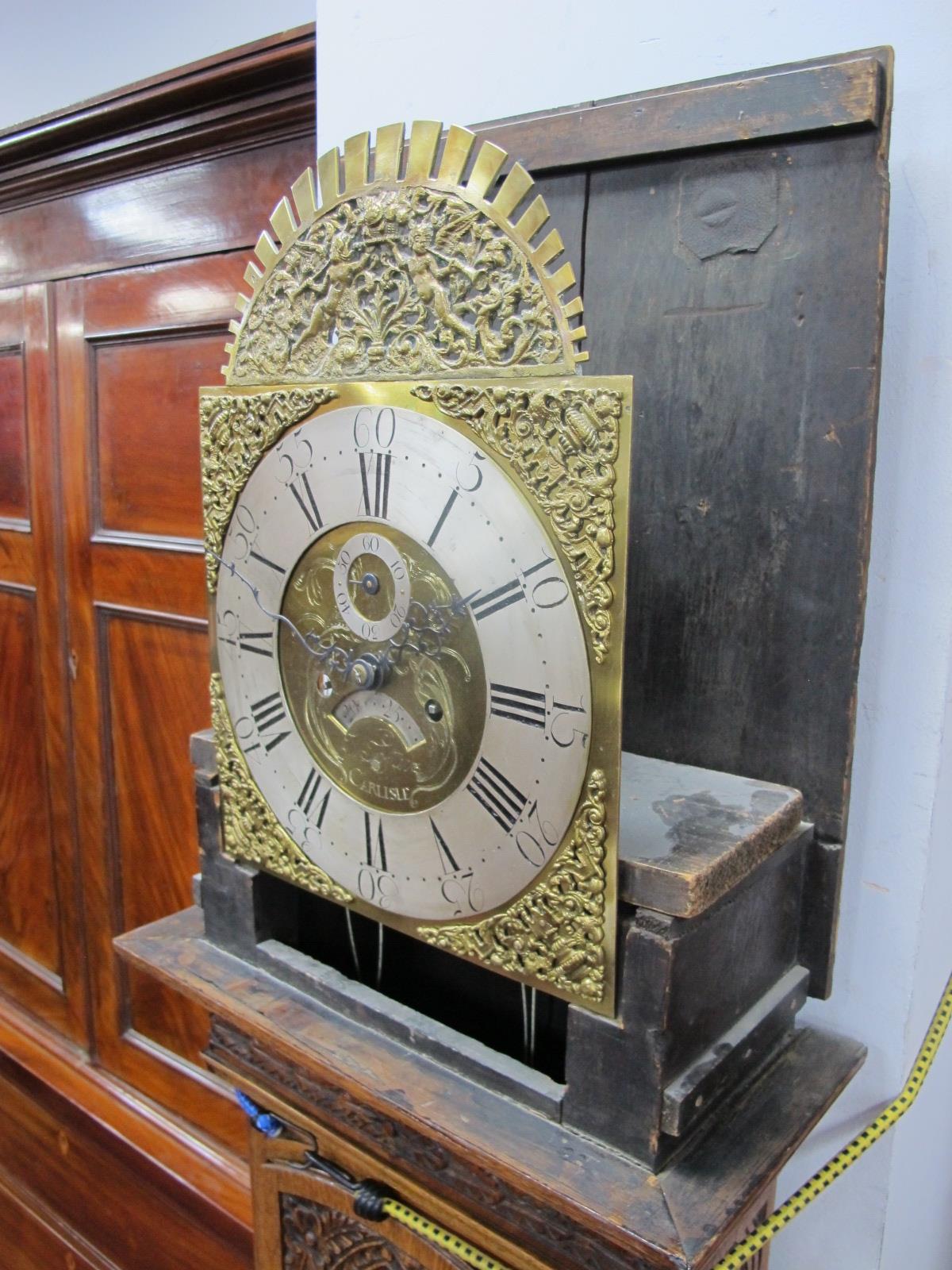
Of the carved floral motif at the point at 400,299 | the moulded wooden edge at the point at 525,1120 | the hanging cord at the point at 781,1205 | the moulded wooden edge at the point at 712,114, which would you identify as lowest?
the hanging cord at the point at 781,1205

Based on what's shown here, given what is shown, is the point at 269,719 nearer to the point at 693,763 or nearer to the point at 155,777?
the point at 693,763

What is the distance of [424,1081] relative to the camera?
0.72 meters

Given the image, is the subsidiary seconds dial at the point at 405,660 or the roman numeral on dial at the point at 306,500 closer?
the subsidiary seconds dial at the point at 405,660

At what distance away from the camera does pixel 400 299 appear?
689mm

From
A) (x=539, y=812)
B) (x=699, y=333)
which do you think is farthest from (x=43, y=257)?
(x=539, y=812)

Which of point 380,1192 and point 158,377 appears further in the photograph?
point 158,377

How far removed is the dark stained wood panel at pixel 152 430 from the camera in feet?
4.86

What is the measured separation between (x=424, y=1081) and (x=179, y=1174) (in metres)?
1.20

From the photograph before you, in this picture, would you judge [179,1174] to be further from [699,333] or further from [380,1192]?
[699,333]

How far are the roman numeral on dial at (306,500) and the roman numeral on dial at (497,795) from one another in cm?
22

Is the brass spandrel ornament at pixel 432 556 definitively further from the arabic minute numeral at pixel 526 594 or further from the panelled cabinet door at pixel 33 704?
the panelled cabinet door at pixel 33 704

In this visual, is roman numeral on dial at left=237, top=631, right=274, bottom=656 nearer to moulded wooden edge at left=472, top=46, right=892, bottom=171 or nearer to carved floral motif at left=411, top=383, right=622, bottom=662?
carved floral motif at left=411, top=383, right=622, bottom=662

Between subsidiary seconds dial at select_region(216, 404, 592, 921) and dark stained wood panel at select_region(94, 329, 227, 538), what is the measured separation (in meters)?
0.72

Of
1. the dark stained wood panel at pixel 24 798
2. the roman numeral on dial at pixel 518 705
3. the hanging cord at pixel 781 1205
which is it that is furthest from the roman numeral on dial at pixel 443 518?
the dark stained wood panel at pixel 24 798
